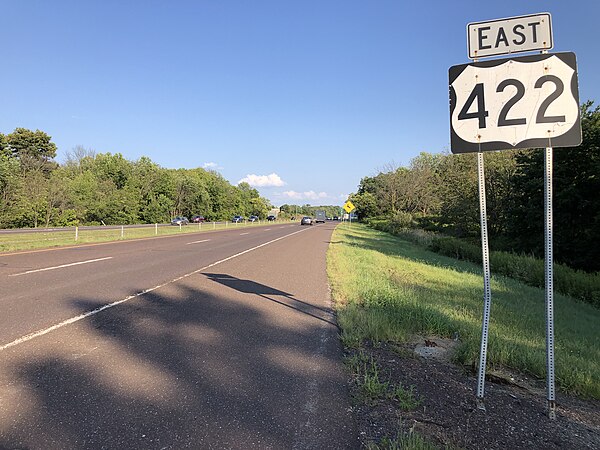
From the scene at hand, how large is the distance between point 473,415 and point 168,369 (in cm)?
299

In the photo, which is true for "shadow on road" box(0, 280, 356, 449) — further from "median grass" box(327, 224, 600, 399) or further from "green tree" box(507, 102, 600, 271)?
"green tree" box(507, 102, 600, 271)

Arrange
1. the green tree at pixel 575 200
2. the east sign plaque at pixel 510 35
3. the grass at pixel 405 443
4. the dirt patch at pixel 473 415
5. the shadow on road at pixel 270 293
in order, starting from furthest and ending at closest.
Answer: the green tree at pixel 575 200 → the shadow on road at pixel 270 293 → the east sign plaque at pixel 510 35 → the dirt patch at pixel 473 415 → the grass at pixel 405 443

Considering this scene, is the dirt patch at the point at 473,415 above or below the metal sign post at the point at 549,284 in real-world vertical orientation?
below

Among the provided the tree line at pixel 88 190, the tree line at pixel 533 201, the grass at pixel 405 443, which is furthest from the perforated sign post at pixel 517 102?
the tree line at pixel 88 190

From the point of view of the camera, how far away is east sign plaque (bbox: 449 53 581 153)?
303 centimetres

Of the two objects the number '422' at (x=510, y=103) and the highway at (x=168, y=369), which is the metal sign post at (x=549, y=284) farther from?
the highway at (x=168, y=369)

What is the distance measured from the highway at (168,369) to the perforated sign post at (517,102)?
1.80 m

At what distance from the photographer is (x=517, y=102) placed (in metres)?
3.16

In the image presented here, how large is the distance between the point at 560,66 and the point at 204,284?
795 cm

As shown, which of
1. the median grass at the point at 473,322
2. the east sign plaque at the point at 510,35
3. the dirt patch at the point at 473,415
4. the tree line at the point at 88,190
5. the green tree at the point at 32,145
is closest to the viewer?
the dirt patch at the point at 473,415

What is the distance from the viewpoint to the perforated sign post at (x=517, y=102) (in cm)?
304

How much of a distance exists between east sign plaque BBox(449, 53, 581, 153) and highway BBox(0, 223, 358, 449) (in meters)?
2.69

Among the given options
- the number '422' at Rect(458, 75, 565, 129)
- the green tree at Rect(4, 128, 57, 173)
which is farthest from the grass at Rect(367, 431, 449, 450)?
the green tree at Rect(4, 128, 57, 173)

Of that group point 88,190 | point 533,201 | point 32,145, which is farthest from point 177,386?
point 32,145
